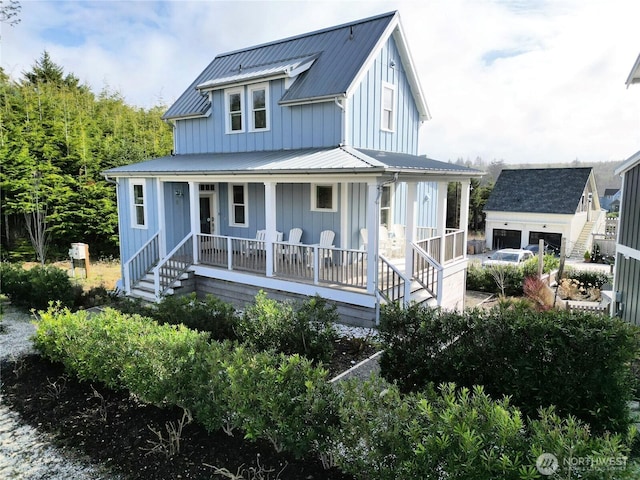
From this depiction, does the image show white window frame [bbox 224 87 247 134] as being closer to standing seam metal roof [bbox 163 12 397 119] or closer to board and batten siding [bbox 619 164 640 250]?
standing seam metal roof [bbox 163 12 397 119]

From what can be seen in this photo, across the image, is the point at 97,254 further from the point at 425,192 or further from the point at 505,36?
the point at 505,36

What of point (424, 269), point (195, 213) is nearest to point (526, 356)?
point (424, 269)

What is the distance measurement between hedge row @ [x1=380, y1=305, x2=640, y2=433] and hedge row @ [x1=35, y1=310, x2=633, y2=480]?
75 cm

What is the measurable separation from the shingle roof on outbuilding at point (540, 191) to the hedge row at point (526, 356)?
30.3 m

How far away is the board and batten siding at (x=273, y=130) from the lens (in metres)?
11.9

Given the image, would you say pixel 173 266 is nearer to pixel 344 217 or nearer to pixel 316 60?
pixel 344 217

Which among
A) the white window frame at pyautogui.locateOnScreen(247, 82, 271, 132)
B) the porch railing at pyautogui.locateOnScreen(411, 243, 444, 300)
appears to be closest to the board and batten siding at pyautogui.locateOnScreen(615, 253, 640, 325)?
the porch railing at pyautogui.locateOnScreen(411, 243, 444, 300)

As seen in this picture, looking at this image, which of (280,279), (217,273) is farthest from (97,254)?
(280,279)

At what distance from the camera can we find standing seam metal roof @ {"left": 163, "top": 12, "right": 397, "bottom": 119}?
11859 millimetres

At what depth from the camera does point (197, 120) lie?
15.0 m

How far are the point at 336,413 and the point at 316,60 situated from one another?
11.7 meters

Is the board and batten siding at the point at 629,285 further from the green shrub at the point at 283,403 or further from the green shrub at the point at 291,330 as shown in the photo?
the green shrub at the point at 283,403

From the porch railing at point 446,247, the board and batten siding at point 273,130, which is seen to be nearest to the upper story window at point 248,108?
the board and batten siding at point 273,130

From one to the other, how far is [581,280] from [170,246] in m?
17.8
